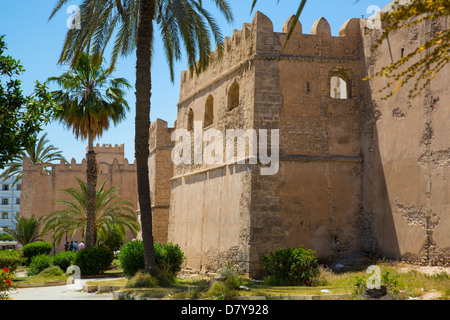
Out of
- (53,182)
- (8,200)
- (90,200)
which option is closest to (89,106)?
(90,200)

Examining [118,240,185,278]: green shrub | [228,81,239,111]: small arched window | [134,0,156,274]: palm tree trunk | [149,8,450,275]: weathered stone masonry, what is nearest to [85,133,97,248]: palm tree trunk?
[149,8,450,275]: weathered stone masonry

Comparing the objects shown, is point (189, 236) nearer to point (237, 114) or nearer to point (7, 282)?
point (237, 114)

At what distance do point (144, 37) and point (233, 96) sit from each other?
5.02 meters

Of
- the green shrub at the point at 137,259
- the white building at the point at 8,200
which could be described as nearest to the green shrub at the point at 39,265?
the green shrub at the point at 137,259

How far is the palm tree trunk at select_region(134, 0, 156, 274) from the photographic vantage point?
12.5 m

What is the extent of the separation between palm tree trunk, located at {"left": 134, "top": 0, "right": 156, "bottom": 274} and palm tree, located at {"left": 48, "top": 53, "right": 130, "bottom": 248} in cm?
638

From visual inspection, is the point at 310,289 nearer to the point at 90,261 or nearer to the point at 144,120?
the point at 144,120

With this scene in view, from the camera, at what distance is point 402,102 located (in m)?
13.2

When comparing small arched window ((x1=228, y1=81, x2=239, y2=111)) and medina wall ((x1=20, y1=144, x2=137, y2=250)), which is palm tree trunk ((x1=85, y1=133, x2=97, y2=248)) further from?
medina wall ((x1=20, y1=144, x2=137, y2=250))

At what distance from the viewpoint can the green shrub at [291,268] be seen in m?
12.5

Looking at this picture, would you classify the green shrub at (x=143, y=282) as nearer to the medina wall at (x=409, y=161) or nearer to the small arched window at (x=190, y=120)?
the medina wall at (x=409, y=161)

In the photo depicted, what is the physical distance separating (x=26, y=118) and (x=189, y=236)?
9391mm

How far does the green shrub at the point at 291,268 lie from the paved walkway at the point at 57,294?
3994 mm
